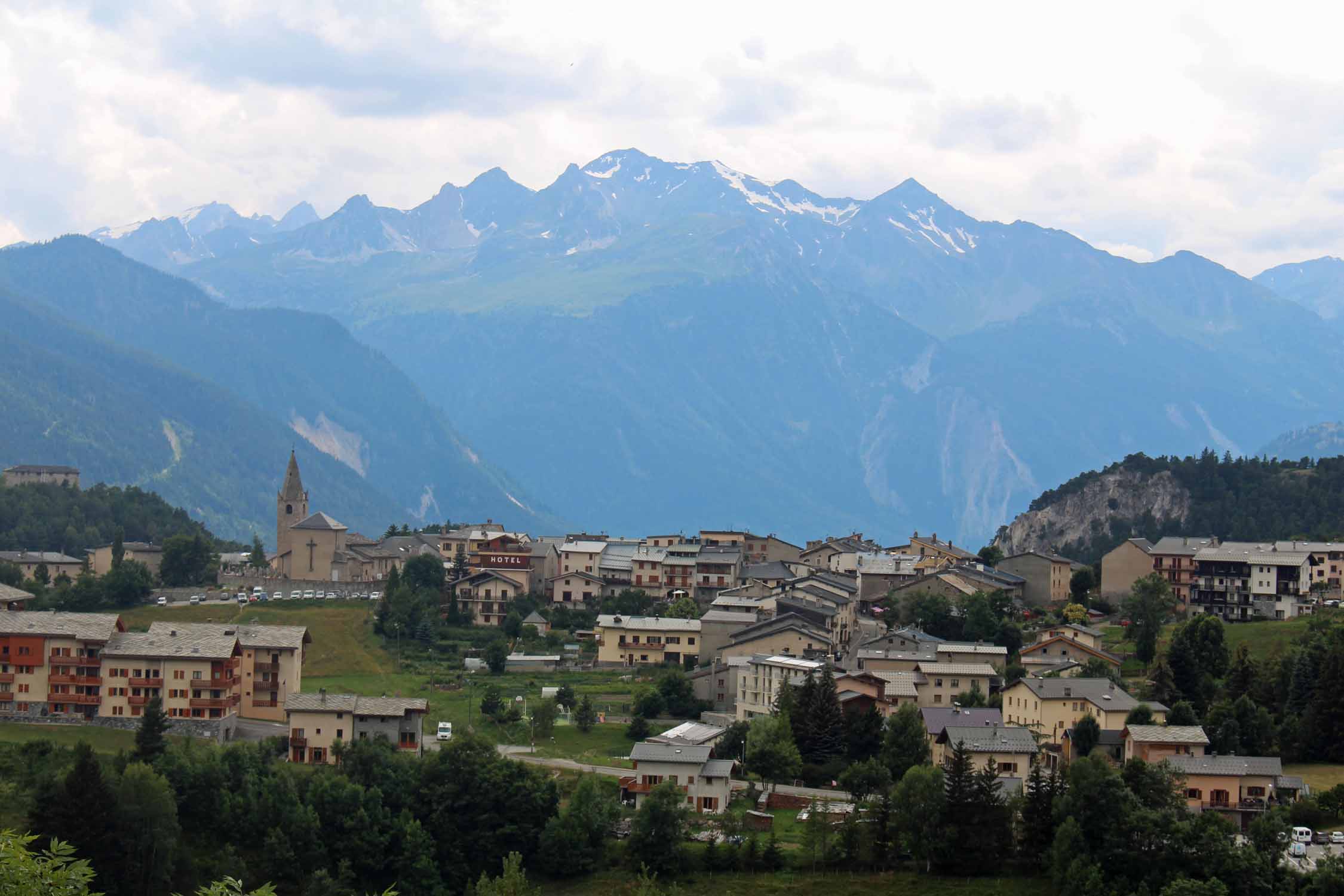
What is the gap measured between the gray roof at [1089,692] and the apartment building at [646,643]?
20634mm

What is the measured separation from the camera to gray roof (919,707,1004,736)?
72688mm

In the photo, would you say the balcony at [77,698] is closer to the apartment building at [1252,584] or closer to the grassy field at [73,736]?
the grassy field at [73,736]

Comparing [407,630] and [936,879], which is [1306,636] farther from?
[407,630]

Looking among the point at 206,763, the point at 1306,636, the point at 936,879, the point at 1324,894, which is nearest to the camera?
the point at 1324,894

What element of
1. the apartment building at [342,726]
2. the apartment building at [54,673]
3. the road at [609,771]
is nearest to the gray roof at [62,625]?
the apartment building at [54,673]

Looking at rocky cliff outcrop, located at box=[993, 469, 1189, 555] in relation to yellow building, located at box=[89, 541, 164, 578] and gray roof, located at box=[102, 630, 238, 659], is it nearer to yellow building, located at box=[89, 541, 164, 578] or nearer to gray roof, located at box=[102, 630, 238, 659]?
yellow building, located at box=[89, 541, 164, 578]

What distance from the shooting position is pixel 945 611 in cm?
9569

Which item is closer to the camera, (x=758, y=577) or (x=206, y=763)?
(x=206, y=763)

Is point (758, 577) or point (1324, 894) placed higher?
point (758, 577)

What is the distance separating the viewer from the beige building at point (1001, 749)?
69188mm

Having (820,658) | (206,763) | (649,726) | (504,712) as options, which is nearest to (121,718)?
(206,763)

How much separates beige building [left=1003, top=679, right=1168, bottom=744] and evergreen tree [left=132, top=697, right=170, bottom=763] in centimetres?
3264

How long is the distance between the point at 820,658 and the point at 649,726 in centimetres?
1060

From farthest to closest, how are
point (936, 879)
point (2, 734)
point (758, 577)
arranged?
point (758, 577) → point (2, 734) → point (936, 879)
